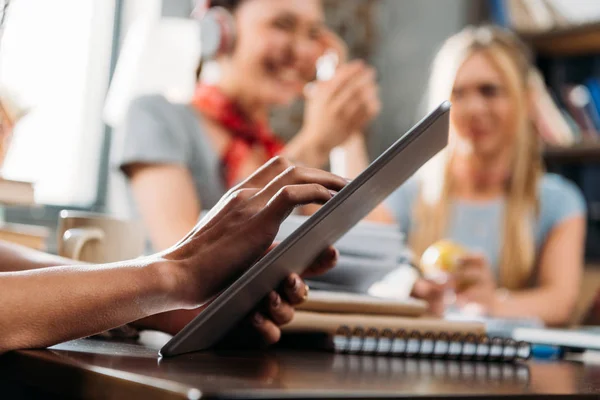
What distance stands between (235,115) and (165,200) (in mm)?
361

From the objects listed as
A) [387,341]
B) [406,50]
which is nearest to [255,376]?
[387,341]

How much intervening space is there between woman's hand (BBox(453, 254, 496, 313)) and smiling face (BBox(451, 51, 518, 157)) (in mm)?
698

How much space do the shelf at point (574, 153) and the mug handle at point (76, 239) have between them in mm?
2309

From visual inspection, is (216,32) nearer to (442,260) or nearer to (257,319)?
(442,260)

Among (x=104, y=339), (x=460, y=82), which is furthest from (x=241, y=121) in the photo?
(x=104, y=339)

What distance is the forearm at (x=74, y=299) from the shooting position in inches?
15.0

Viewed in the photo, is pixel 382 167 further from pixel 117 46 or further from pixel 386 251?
pixel 117 46

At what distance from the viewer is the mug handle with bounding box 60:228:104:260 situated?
2.24ft

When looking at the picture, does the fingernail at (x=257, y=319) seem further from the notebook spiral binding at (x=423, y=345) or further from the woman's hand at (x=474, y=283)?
the woman's hand at (x=474, y=283)

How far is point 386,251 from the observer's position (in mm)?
709

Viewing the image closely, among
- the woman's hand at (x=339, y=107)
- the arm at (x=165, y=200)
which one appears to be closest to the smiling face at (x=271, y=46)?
the woman's hand at (x=339, y=107)

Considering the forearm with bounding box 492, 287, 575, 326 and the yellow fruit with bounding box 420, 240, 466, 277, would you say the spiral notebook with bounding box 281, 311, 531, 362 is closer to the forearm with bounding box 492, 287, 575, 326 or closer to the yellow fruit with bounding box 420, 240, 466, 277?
the yellow fruit with bounding box 420, 240, 466, 277

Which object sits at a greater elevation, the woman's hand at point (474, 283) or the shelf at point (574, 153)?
the shelf at point (574, 153)

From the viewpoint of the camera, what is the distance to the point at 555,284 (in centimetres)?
193
